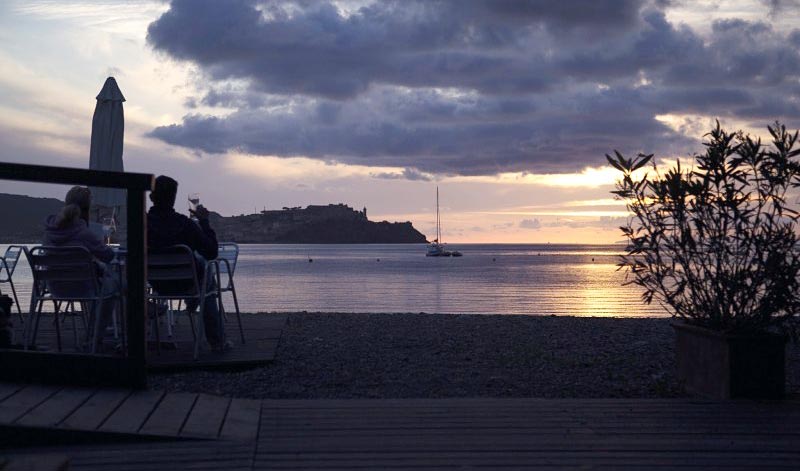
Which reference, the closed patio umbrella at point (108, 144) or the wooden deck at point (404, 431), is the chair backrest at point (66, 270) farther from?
the closed patio umbrella at point (108, 144)

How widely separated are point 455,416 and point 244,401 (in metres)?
1.15

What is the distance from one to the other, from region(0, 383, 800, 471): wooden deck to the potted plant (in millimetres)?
285

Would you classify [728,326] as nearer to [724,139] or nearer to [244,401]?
[724,139]

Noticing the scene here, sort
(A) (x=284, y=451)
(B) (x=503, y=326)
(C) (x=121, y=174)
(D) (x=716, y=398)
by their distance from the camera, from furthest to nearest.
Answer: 1. (B) (x=503, y=326)
2. (D) (x=716, y=398)
3. (C) (x=121, y=174)
4. (A) (x=284, y=451)

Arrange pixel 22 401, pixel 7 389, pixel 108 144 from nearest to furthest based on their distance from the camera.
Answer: pixel 22 401 → pixel 7 389 → pixel 108 144

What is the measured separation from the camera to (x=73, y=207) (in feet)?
18.9

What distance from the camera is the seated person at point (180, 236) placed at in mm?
5953

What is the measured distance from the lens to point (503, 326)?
29.8 ft

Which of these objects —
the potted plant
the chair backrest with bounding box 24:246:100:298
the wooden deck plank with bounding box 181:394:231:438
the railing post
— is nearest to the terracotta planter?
the potted plant

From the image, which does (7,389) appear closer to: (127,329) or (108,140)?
(127,329)

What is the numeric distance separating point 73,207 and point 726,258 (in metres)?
4.16

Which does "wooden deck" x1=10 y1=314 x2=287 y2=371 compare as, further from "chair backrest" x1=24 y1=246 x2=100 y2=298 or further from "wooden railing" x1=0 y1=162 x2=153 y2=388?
"wooden railing" x1=0 y1=162 x2=153 y2=388

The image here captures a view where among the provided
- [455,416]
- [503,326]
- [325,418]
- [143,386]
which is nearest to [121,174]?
[143,386]

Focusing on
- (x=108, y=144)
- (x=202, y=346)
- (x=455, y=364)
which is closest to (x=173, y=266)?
(x=202, y=346)
